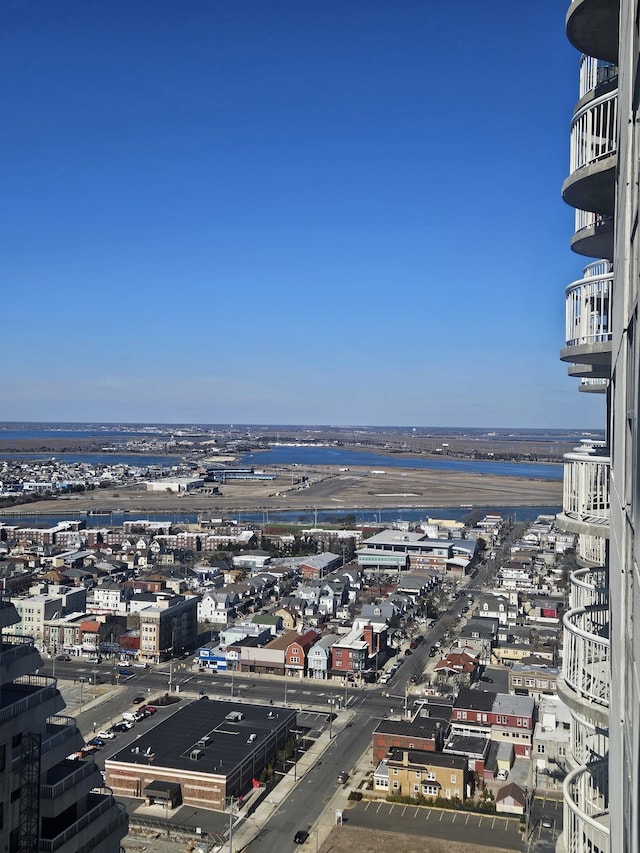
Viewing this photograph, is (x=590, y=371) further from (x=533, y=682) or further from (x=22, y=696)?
(x=533, y=682)

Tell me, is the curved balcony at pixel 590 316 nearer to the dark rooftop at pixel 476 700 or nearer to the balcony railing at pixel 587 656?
the balcony railing at pixel 587 656

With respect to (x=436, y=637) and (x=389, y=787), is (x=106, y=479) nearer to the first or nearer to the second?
(x=436, y=637)

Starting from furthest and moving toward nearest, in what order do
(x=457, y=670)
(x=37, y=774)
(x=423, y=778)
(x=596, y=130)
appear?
(x=457, y=670) → (x=423, y=778) → (x=37, y=774) → (x=596, y=130)

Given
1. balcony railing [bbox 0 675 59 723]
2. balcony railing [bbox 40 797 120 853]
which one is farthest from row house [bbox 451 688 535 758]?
balcony railing [bbox 0 675 59 723]

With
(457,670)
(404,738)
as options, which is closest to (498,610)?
(457,670)

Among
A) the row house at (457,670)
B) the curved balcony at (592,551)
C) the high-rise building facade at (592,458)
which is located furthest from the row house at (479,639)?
the high-rise building facade at (592,458)

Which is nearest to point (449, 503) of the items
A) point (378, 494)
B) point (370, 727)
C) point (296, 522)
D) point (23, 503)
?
point (378, 494)
